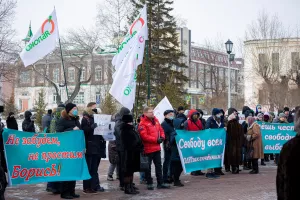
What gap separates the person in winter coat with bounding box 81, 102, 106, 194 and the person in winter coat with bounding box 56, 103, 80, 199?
1.26 feet

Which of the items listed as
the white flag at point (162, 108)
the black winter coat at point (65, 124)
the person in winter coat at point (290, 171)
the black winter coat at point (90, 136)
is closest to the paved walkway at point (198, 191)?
the black winter coat at point (90, 136)

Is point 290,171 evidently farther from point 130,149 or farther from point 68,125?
point 68,125

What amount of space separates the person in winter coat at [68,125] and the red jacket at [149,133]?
154 centimetres

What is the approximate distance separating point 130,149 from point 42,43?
4048 mm

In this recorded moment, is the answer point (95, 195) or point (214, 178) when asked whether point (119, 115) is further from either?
point (214, 178)

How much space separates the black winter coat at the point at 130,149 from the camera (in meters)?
10.7

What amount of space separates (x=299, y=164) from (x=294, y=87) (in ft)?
122

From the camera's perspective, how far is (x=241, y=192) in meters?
11.0

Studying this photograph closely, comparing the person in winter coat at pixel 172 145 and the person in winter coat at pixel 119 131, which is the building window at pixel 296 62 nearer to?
the person in winter coat at pixel 172 145

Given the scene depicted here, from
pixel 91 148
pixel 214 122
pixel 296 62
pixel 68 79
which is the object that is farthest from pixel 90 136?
pixel 68 79

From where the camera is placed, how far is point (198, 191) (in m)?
11.2

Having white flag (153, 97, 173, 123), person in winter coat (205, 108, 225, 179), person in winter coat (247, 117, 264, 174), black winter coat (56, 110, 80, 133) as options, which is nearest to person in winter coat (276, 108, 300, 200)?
black winter coat (56, 110, 80, 133)

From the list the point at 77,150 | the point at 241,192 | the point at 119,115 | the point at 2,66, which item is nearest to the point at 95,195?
the point at 77,150

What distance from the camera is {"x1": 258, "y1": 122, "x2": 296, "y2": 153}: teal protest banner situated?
1641 centimetres
